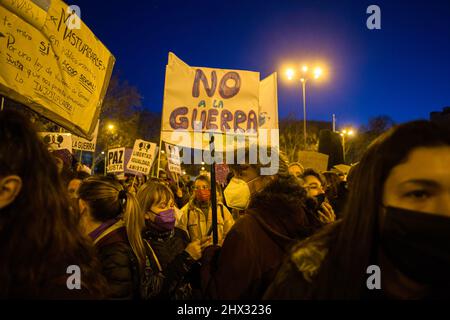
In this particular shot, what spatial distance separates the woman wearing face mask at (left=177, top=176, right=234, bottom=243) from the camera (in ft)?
17.5

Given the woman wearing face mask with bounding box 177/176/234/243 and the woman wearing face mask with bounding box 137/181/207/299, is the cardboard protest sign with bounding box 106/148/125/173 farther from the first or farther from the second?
the woman wearing face mask with bounding box 137/181/207/299

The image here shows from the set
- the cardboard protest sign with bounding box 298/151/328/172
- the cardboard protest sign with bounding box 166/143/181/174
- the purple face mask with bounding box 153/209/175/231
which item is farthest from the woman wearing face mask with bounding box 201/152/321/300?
the cardboard protest sign with bounding box 166/143/181/174

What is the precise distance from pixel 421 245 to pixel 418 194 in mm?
214

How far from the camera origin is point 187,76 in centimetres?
411

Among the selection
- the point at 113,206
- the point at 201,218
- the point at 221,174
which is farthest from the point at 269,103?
the point at 221,174

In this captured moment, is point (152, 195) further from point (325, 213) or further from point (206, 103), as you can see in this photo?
point (325, 213)

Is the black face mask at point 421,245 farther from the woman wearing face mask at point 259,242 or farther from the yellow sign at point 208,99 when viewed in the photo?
the yellow sign at point 208,99

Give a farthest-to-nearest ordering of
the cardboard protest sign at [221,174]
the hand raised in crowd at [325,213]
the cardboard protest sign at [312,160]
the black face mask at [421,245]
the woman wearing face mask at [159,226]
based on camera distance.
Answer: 1. the cardboard protest sign at [221,174]
2. the cardboard protest sign at [312,160]
3. the hand raised in crowd at [325,213]
4. the woman wearing face mask at [159,226]
5. the black face mask at [421,245]

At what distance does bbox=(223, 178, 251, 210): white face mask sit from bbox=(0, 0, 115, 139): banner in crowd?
1663 millimetres

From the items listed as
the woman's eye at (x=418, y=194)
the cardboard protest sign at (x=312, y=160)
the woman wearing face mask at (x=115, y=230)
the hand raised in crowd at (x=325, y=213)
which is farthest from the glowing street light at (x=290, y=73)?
the woman's eye at (x=418, y=194)

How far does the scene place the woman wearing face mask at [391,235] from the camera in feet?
4.09

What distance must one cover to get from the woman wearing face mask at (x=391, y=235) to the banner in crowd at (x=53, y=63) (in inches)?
100
